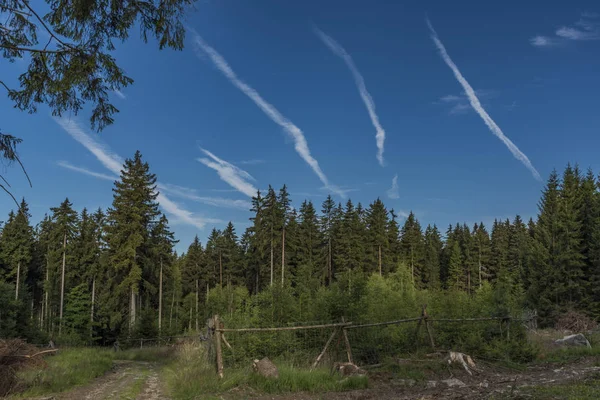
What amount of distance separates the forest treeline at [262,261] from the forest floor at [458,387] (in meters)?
3.61

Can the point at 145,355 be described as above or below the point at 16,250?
below

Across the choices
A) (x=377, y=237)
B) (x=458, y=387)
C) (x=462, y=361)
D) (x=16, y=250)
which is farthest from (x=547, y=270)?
(x=16, y=250)

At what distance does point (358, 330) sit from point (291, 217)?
40235 mm

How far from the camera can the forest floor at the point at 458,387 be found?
7.05 meters

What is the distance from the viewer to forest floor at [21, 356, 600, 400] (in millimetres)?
7051

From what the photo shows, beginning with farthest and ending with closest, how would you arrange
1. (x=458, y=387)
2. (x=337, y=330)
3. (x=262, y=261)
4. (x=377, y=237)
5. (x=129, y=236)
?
(x=377, y=237), (x=262, y=261), (x=129, y=236), (x=337, y=330), (x=458, y=387)

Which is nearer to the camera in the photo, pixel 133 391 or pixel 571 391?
pixel 571 391

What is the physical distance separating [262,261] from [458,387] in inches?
1776

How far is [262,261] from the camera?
52656mm

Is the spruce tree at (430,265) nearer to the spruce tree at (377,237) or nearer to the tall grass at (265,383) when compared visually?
the spruce tree at (377,237)

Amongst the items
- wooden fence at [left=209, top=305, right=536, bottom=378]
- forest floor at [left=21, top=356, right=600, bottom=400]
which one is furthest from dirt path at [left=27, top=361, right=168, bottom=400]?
wooden fence at [left=209, top=305, right=536, bottom=378]

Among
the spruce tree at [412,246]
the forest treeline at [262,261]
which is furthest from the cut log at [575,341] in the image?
the spruce tree at [412,246]

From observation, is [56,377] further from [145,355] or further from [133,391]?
[145,355]

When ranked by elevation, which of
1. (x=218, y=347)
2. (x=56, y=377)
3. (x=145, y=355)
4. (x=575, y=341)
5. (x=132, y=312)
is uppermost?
(x=218, y=347)
